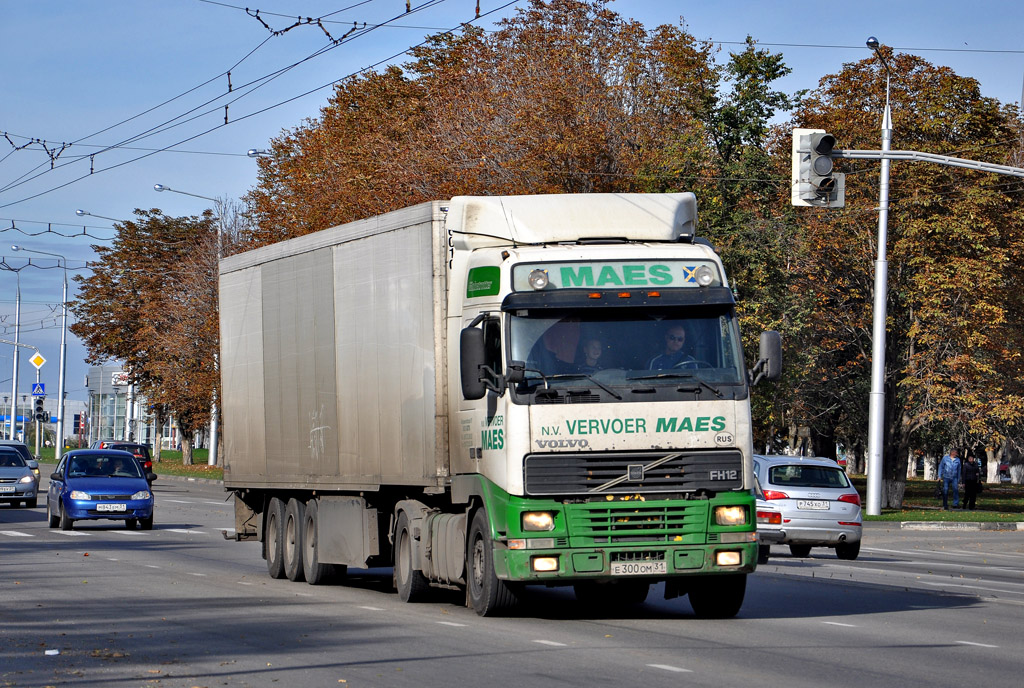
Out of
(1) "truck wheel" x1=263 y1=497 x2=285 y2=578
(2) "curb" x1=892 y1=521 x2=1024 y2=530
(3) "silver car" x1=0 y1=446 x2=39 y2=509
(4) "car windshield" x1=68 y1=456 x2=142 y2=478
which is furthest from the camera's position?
(3) "silver car" x1=0 y1=446 x2=39 y2=509

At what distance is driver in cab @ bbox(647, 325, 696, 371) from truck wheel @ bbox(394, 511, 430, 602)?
Result: 133 inches

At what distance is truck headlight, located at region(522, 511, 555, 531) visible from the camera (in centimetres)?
1277

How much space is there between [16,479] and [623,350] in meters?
29.2

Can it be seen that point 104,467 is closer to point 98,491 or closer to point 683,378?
point 98,491

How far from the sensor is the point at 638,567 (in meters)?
12.9

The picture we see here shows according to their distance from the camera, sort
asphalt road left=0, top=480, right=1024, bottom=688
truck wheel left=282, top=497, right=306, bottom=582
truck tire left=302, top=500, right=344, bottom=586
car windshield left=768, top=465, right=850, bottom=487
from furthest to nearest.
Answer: car windshield left=768, top=465, right=850, bottom=487
truck wheel left=282, top=497, right=306, bottom=582
truck tire left=302, top=500, right=344, bottom=586
asphalt road left=0, top=480, right=1024, bottom=688

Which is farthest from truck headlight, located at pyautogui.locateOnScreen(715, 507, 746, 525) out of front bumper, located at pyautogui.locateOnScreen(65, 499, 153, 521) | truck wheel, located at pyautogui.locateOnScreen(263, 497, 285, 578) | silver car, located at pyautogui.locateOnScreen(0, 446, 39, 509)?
silver car, located at pyautogui.locateOnScreen(0, 446, 39, 509)

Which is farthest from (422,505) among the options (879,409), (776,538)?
(879,409)

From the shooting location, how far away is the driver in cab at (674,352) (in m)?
13.1

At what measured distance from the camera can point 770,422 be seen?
47.4 metres

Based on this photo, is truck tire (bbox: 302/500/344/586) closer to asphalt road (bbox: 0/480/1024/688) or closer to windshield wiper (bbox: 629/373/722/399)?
asphalt road (bbox: 0/480/1024/688)

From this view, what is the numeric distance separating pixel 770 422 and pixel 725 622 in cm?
3421

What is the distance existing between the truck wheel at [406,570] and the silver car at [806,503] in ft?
28.3

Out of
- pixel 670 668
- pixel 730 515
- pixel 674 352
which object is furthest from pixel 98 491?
pixel 670 668
